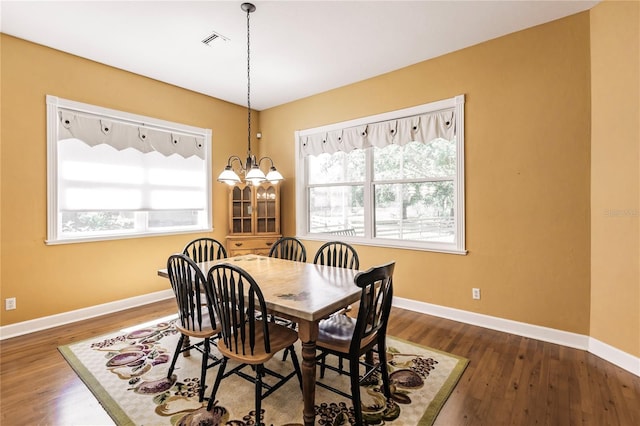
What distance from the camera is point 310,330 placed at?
5.68ft

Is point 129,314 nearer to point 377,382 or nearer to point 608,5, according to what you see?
point 377,382

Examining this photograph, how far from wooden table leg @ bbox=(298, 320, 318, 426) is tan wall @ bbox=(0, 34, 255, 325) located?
3.15 meters

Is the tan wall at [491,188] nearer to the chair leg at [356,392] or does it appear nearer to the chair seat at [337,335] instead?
the chair seat at [337,335]

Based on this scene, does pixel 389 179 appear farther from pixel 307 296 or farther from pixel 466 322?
pixel 307 296

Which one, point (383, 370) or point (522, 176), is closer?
point (383, 370)

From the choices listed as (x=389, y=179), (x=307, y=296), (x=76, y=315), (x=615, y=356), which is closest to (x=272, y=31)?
(x=389, y=179)

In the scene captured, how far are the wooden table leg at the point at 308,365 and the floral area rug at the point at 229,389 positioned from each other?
158mm

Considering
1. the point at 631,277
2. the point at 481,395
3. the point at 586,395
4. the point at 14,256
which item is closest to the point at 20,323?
the point at 14,256

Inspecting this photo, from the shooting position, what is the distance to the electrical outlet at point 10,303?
121 inches

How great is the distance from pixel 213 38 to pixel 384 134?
2.19 m

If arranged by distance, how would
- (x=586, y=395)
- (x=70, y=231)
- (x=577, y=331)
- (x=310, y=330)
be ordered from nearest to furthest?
(x=310, y=330) → (x=586, y=395) → (x=577, y=331) → (x=70, y=231)

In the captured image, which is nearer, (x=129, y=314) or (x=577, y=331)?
(x=577, y=331)

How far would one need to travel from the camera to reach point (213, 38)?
10.2ft

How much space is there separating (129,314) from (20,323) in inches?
37.0
